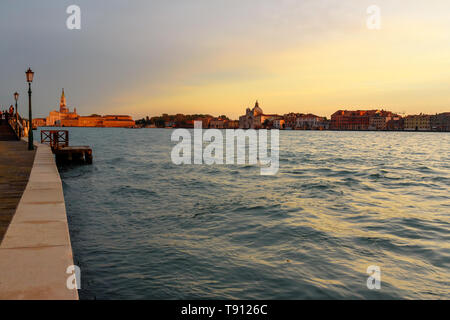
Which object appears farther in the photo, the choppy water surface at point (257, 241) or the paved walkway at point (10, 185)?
the paved walkway at point (10, 185)

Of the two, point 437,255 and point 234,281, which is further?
point 437,255

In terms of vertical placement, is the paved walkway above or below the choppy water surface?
above

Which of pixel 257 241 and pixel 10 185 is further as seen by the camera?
pixel 10 185

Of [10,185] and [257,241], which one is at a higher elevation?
[10,185]

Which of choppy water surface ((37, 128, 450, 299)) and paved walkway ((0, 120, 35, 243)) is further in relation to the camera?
paved walkway ((0, 120, 35, 243))

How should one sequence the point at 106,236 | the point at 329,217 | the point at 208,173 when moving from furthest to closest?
1. the point at 208,173
2. the point at 329,217
3. the point at 106,236

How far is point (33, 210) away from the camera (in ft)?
22.5

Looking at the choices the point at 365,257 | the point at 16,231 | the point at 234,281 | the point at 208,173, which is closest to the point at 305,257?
the point at 365,257

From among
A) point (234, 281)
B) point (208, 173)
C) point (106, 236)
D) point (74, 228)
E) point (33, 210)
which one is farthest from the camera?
point (208, 173)

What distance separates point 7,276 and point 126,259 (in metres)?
3.36

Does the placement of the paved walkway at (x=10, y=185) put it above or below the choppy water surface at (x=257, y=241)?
above
